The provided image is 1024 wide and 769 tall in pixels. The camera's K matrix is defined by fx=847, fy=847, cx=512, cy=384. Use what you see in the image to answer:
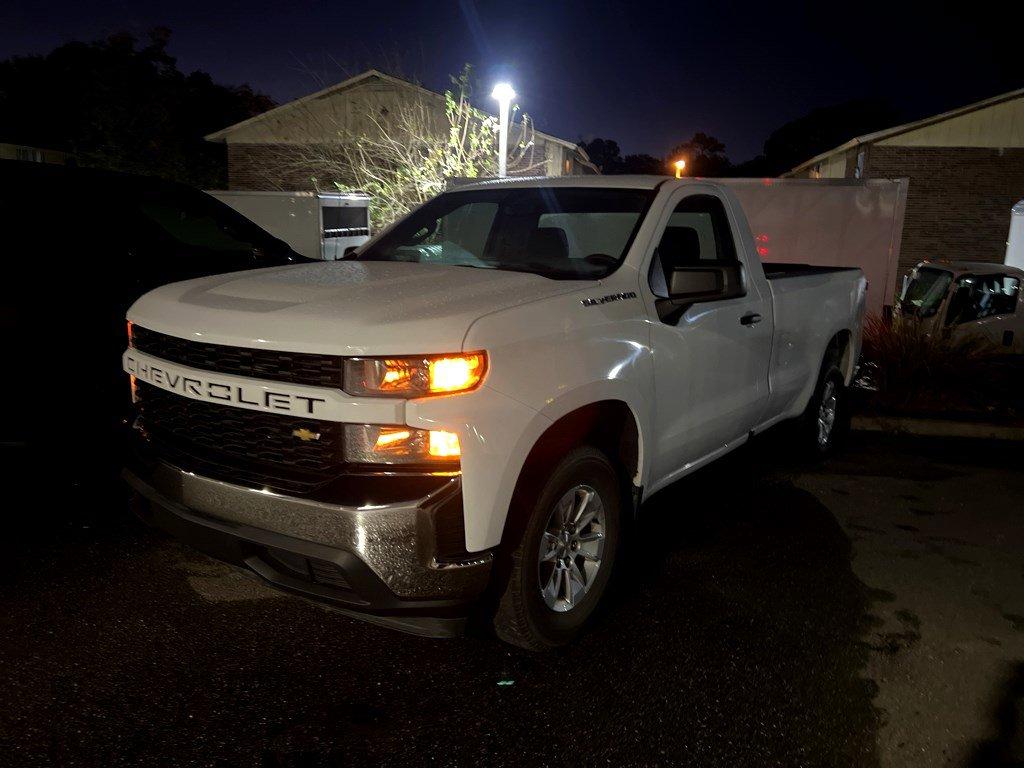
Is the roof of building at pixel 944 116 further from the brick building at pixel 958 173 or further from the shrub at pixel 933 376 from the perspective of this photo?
the shrub at pixel 933 376

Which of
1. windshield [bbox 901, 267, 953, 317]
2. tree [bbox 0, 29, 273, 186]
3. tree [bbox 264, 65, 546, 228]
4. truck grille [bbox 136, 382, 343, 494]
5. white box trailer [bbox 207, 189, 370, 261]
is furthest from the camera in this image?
tree [bbox 0, 29, 273, 186]

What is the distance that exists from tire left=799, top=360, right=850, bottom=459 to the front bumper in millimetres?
3729

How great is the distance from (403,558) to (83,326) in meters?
2.53

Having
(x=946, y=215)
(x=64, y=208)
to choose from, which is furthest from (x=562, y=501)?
(x=946, y=215)

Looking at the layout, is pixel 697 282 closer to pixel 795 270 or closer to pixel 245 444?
pixel 245 444

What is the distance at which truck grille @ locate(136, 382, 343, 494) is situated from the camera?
8.89ft

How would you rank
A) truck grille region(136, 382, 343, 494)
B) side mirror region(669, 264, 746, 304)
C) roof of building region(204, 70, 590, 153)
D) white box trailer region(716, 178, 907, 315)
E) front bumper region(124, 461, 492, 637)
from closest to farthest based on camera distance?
front bumper region(124, 461, 492, 637) → truck grille region(136, 382, 343, 494) → side mirror region(669, 264, 746, 304) → white box trailer region(716, 178, 907, 315) → roof of building region(204, 70, 590, 153)

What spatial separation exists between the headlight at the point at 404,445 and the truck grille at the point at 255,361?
19 centimetres

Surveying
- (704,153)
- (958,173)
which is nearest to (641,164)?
(704,153)

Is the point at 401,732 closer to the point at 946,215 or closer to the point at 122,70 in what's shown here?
the point at 946,215

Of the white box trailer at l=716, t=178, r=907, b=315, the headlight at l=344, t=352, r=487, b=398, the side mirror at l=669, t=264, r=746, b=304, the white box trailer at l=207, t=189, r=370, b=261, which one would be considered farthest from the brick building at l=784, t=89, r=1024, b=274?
the headlight at l=344, t=352, r=487, b=398

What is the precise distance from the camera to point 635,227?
3.83 m

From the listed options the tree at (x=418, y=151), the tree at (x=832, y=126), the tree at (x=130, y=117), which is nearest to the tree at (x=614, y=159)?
the tree at (x=832, y=126)

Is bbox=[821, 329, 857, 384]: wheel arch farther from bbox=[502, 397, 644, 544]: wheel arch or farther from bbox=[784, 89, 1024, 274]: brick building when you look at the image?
bbox=[784, 89, 1024, 274]: brick building
